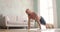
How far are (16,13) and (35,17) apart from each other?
7.83ft

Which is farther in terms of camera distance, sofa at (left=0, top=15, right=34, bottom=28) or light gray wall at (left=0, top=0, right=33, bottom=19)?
light gray wall at (left=0, top=0, right=33, bottom=19)

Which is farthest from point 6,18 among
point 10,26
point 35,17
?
point 35,17

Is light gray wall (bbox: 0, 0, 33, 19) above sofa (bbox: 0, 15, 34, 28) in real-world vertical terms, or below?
above

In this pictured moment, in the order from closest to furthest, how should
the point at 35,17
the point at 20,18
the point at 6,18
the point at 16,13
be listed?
the point at 35,17, the point at 6,18, the point at 20,18, the point at 16,13

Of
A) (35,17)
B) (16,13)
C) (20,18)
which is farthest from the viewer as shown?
(16,13)

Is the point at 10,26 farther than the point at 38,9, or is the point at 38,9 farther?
the point at 38,9

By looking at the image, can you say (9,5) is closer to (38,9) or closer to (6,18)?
(6,18)

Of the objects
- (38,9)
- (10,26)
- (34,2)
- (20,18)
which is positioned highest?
(34,2)

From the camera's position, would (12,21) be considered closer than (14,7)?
Yes

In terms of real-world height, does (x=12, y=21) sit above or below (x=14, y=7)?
below

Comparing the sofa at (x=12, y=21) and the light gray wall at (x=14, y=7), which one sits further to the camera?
the light gray wall at (x=14, y=7)

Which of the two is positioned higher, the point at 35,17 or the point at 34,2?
the point at 34,2

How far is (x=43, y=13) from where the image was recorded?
461 centimetres

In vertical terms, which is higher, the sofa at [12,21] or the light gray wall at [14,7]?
the light gray wall at [14,7]
